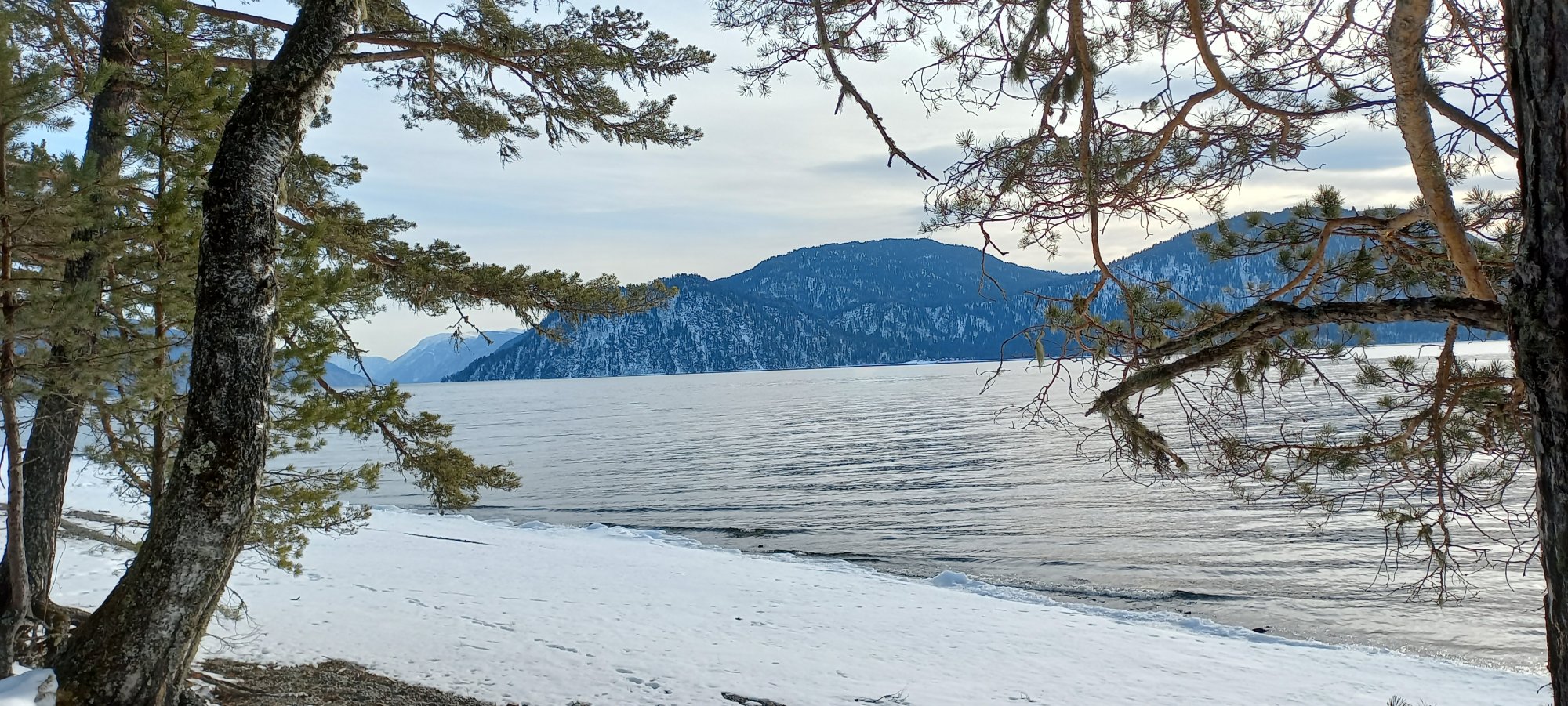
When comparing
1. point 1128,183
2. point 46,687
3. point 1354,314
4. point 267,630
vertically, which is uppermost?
point 1128,183

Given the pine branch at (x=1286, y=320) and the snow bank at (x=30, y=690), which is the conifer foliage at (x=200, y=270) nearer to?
the snow bank at (x=30, y=690)

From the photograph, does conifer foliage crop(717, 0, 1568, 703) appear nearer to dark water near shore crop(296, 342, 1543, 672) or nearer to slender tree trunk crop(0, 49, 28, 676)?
dark water near shore crop(296, 342, 1543, 672)

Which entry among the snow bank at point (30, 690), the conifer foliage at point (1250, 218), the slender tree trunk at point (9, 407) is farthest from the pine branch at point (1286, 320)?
the slender tree trunk at point (9, 407)

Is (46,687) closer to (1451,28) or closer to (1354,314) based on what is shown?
(1354,314)

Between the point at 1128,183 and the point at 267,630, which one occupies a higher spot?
the point at 1128,183

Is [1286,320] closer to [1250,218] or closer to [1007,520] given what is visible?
[1250,218]

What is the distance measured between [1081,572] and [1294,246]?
11694 millimetres

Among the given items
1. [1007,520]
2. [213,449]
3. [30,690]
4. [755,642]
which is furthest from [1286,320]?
[1007,520]

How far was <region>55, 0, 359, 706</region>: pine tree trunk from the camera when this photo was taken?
3.22 m

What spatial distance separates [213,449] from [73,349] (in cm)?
188

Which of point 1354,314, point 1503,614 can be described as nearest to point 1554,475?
point 1354,314

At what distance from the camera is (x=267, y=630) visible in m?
8.05

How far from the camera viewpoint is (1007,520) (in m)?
19.6

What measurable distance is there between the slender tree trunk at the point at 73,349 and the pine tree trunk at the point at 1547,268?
5.41 m
